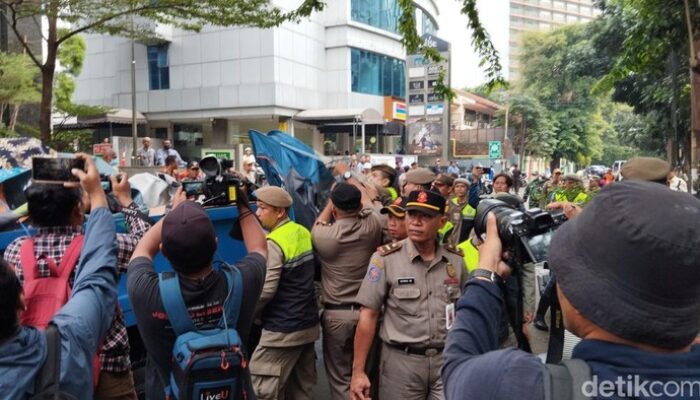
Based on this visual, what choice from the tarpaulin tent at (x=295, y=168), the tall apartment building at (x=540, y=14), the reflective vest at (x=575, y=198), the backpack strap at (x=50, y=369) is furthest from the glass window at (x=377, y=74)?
the tall apartment building at (x=540, y=14)

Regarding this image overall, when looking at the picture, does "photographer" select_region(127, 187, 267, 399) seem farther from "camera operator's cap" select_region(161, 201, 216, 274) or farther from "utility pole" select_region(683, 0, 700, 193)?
"utility pole" select_region(683, 0, 700, 193)

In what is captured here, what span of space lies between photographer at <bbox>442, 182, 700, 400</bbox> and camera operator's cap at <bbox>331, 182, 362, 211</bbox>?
271 cm

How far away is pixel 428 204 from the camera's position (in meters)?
3.09

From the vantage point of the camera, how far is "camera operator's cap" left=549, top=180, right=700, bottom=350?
1.05 m

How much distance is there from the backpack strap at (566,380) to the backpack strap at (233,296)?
134cm

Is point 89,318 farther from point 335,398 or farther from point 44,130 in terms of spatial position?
point 44,130

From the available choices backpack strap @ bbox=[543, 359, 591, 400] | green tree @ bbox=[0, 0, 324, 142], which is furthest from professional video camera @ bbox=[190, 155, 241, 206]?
green tree @ bbox=[0, 0, 324, 142]

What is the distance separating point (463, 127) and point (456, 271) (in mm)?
47017

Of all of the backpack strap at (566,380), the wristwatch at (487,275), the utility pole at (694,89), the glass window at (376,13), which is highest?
the glass window at (376,13)

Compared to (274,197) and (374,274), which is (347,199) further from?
(374,274)

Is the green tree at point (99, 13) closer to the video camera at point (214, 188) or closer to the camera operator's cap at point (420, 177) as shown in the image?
the camera operator's cap at point (420, 177)

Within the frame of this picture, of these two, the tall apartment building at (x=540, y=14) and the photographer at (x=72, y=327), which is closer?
the photographer at (x=72, y=327)

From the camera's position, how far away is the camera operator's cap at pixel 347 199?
3875mm

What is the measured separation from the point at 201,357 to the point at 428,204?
159 cm
